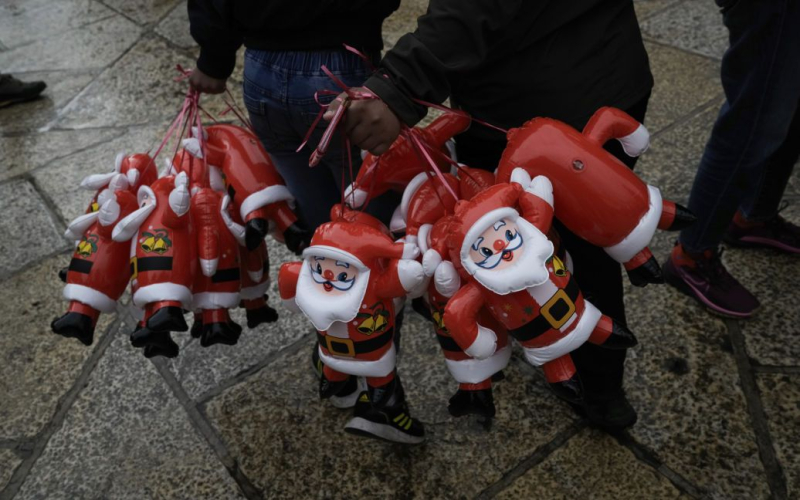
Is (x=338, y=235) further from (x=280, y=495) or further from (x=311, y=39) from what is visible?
(x=280, y=495)

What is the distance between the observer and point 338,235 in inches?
58.6

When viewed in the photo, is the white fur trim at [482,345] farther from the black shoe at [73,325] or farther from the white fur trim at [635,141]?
the black shoe at [73,325]

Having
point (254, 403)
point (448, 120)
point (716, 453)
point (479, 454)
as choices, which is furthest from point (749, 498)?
point (254, 403)

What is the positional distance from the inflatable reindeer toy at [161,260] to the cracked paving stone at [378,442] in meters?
0.61

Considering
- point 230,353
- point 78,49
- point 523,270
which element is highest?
point 523,270

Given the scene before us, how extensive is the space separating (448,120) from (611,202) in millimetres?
425

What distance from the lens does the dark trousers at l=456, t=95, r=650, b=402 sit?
67.0 inches

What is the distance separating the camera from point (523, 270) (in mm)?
1328

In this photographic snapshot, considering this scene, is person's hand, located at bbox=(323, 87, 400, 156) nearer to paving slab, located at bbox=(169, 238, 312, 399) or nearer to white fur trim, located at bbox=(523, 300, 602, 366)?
white fur trim, located at bbox=(523, 300, 602, 366)

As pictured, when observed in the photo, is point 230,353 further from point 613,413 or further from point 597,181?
point 597,181

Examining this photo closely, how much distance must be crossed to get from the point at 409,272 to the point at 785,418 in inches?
56.4

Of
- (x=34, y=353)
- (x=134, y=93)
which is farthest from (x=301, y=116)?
(x=134, y=93)

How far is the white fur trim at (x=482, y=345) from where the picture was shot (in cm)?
143

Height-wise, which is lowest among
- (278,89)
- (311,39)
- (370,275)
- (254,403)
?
(254,403)
